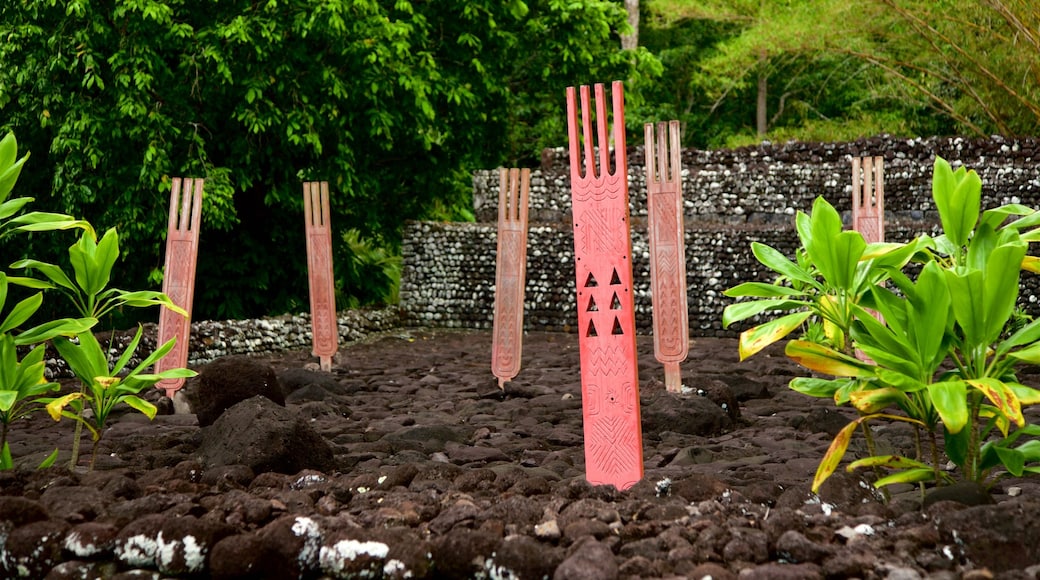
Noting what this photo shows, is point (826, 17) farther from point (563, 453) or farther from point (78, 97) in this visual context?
point (563, 453)

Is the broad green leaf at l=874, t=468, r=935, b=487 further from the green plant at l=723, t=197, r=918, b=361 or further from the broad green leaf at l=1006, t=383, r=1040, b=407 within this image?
the green plant at l=723, t=197, r=918, b=361

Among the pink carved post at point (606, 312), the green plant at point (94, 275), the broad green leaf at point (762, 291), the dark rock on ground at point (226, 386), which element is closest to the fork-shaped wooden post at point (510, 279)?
the dark rock on ground at point (226, 386)

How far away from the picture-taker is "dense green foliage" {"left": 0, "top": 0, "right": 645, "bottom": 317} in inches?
409

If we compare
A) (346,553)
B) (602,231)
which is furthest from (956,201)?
(346,553)

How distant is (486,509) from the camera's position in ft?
10.2

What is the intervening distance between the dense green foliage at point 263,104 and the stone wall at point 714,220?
1201mm

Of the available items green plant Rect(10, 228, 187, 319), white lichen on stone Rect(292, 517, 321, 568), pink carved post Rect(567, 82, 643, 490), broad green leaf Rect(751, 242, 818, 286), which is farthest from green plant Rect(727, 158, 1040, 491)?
green plant Rect(10, 228, 187, 319)

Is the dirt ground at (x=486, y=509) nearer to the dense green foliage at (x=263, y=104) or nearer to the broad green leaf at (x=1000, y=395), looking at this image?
the broad green leaf at (x=1000, y=395)

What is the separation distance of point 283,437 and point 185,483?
2.16 feet

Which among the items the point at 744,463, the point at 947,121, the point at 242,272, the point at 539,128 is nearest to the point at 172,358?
the point at 744,463

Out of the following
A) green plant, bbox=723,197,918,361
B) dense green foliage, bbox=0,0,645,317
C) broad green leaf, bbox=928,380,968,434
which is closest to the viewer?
broad green leaf, bbox=928,380,968,434

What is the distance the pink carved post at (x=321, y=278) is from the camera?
8.83 m

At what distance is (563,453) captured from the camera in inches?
194

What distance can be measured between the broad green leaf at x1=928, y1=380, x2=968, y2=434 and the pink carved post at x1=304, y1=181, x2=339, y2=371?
646cm
